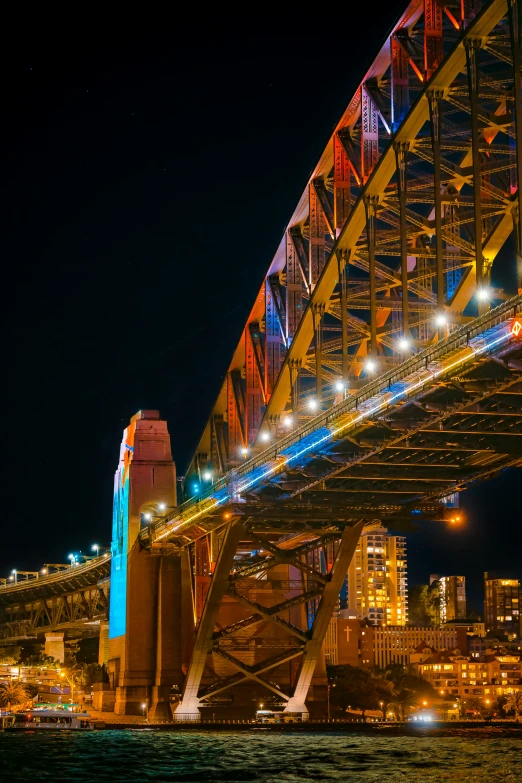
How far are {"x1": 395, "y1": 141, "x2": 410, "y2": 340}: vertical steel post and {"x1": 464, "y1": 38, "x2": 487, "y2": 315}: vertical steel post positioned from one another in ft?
16.4

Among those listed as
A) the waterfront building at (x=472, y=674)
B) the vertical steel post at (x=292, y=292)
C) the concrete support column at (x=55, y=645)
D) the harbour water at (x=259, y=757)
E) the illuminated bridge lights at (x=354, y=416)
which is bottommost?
the harbour water at (x=259, y=757)

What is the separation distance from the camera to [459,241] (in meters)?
54.4

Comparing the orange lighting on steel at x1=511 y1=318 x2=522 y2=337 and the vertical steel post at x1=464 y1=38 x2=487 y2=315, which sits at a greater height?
the vertical steel post at x1=464 y1=38 x2=487 y2=315

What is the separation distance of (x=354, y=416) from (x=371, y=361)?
2187mm

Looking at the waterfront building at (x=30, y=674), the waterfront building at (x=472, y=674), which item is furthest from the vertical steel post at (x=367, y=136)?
the waterfront building at (x=472, y=674)

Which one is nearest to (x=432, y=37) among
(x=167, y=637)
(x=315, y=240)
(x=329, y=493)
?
(x=315, y=240)

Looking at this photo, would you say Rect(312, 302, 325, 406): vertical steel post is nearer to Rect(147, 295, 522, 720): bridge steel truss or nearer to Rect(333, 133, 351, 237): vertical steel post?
Rect(147, 295, 522, 720): bridge steel truss

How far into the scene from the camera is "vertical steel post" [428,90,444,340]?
153ft

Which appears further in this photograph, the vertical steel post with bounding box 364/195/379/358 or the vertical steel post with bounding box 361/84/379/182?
the vertical steel post with bounding box 361/84/379/182

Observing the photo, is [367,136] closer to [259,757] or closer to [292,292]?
[292,292]

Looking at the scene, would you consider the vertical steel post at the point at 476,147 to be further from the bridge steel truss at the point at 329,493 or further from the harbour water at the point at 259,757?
the harbour water at the point at 259,757

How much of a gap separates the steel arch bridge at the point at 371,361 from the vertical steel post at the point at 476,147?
64mm

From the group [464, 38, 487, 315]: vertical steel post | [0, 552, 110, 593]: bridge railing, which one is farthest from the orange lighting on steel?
[0, 552, 110, 593]: bridge railing

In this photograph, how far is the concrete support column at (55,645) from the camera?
138375 millimetres
